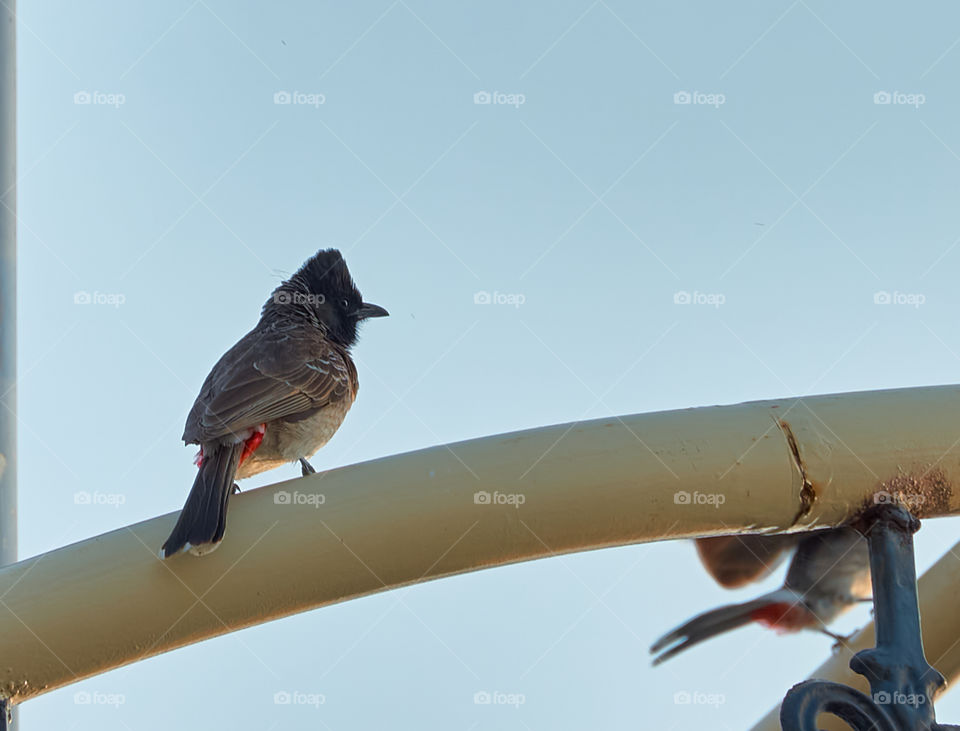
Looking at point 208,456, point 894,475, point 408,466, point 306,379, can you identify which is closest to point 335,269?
point 306,379

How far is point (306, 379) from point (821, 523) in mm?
2819

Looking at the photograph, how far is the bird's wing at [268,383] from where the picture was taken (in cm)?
388

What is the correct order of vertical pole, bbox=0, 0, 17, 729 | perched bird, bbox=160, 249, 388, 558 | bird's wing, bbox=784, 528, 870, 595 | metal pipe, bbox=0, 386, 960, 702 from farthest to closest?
1. perched bird, bbox=160, 249, 388, 558
2. vertical pole, bbox=0, 0, 17, 729
3. bird's wing, bbox=784, 528, 870, 595
4. metal pipe, bbox=0, 386, 960, 702

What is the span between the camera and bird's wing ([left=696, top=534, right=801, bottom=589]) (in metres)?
2.34

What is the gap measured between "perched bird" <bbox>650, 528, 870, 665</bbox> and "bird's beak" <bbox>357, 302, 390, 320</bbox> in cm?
328

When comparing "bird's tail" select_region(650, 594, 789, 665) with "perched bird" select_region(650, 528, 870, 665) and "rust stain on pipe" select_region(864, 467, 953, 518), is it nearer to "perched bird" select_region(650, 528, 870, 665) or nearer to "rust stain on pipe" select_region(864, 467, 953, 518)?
"perched bird" select_region(650, 528, 870, 665)

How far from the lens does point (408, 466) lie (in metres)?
2.04

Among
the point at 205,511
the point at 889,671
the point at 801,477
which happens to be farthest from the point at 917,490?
the point at 205,511

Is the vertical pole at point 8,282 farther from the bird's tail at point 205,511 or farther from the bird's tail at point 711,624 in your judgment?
the bird's tail at point 711,624

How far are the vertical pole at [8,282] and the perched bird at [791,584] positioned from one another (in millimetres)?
1987

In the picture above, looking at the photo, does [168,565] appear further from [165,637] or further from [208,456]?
[208,456]

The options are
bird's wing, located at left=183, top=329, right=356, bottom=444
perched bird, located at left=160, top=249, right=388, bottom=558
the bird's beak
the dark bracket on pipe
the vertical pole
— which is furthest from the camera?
the bird's beak

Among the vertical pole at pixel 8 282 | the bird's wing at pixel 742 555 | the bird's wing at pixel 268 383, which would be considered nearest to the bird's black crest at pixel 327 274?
the bird's wing at pixel 268 383

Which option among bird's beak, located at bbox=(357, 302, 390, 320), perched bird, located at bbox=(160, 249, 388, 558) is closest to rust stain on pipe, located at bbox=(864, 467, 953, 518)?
perched bird, located at bbox=(160, 249, 388, 558)
